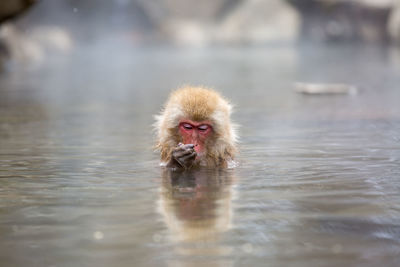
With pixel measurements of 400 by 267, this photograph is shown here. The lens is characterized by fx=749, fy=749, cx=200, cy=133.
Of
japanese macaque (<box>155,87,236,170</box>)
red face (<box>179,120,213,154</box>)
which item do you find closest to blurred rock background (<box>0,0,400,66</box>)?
japanese macaque (<box>155,87,236,170</box>)

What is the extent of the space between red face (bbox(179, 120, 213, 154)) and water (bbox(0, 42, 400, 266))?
211mm

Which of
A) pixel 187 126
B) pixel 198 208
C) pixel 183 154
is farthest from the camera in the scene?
pixel 187 126

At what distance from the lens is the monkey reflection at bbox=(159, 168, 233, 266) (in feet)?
10.0

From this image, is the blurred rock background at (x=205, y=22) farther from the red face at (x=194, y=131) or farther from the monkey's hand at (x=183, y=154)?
the monkey's hand at (x=183, y=154)

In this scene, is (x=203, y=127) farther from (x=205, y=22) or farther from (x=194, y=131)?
(x=205, y=22)

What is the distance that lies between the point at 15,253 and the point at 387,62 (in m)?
15.7

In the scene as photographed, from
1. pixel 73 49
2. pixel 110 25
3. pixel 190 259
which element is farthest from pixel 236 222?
pixel 110 25

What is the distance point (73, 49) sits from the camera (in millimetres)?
29234

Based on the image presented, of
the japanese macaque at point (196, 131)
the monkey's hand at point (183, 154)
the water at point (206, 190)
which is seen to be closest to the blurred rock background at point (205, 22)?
the water at point (206, 190)

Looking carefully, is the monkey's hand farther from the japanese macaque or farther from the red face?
the red face

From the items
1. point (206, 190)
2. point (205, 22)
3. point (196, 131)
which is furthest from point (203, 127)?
point (205, 22)

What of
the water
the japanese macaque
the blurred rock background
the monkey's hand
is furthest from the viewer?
the blurred rock background

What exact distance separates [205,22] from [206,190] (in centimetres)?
2992

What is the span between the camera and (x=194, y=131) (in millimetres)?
4887
